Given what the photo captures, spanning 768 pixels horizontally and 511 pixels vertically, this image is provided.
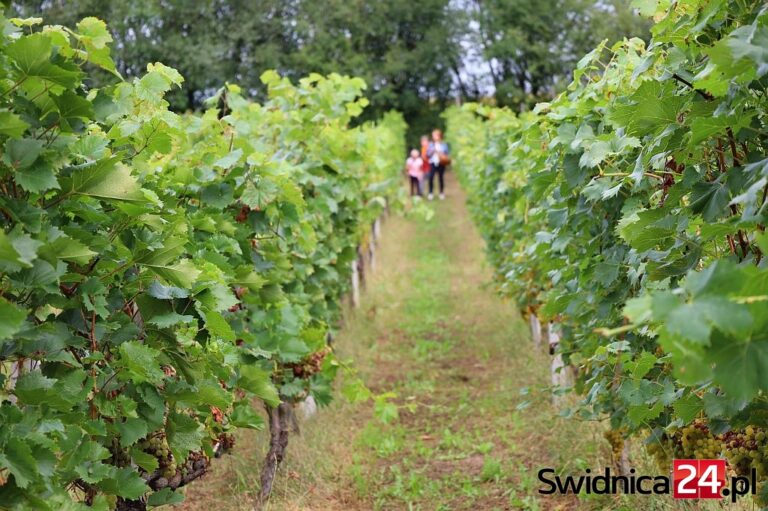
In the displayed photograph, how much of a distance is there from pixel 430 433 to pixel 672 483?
8.84ft

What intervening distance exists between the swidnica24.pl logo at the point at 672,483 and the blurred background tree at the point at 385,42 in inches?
1010

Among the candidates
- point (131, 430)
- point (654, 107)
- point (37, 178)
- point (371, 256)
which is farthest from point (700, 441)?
point (371, 256)

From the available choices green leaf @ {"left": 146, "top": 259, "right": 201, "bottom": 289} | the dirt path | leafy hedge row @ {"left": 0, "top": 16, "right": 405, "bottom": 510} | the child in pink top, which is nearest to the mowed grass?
the dirt path

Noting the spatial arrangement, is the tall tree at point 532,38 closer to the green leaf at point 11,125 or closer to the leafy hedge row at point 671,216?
the leafy hedge row at point 671,216

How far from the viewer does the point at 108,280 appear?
2.53 meters

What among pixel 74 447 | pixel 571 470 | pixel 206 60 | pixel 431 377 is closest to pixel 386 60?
pixel 206 60

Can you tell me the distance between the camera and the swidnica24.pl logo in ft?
10.9

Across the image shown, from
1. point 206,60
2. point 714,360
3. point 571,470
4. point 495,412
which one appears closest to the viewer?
point 714,360

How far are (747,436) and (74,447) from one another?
82.8 inches

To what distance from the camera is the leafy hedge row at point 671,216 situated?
1440 millimetres

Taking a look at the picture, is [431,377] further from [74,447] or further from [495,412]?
[74,447]

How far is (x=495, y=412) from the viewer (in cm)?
659

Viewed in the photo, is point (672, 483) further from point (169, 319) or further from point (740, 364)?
point (740, 364)

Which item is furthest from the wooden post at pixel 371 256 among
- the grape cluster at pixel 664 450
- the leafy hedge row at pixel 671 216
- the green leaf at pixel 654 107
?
the green leaf at pixel 654 107
